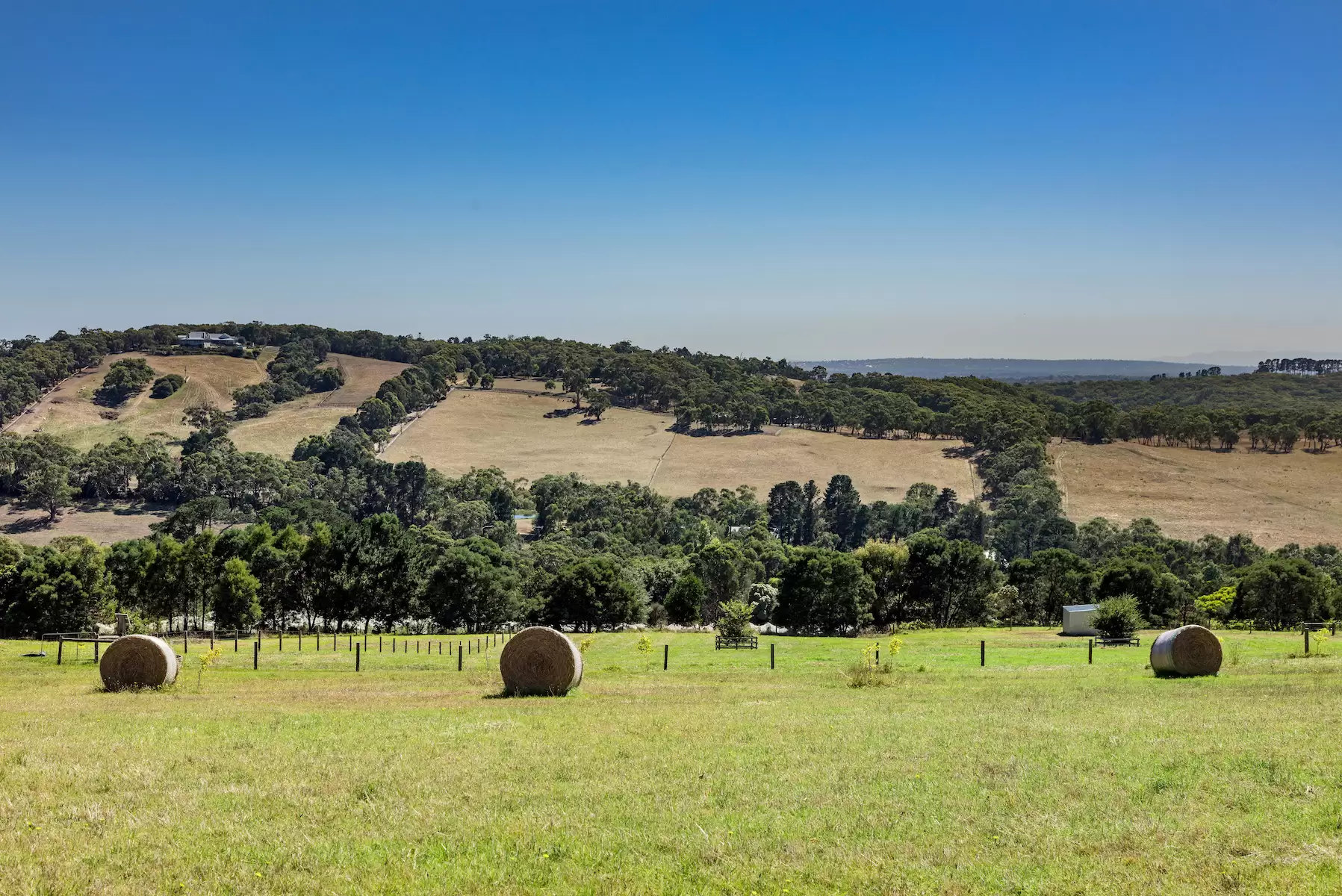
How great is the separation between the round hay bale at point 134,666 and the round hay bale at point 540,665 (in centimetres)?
955

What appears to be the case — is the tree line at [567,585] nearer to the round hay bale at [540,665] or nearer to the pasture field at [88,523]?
the pasture field at [88,523]

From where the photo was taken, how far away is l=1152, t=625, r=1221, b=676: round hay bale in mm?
29438

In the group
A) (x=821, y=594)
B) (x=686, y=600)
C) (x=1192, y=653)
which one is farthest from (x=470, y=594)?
(x=1192, y=653)

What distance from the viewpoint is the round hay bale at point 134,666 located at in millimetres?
27562

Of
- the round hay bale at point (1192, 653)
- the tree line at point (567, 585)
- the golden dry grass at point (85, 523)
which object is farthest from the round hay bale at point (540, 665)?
the golden dry grass at point (85, 523)

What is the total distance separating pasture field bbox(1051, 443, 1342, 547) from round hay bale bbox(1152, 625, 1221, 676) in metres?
136

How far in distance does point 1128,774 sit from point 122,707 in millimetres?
21281

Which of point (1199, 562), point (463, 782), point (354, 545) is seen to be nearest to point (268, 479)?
point (354, 545)

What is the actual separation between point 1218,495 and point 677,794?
18390cm

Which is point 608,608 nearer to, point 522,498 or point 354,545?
point 354,545

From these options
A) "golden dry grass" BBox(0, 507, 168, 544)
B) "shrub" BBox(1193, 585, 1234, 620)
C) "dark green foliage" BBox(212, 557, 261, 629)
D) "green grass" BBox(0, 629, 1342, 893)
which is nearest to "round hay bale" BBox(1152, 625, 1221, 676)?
"green grass" BBox(0, 629, 1342, 893)

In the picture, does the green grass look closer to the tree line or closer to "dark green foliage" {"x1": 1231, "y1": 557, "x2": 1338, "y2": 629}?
the tree line

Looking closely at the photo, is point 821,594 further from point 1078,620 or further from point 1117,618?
point 1117,618

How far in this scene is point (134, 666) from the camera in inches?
1086
